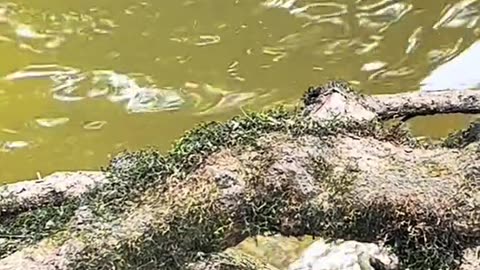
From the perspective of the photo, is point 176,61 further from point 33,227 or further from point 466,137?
point 33,227

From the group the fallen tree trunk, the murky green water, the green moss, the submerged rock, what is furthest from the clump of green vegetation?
the murky green water

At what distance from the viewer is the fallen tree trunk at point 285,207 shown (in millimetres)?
798

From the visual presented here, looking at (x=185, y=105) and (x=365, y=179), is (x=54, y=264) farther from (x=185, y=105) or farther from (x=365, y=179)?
(x=185, y=105)

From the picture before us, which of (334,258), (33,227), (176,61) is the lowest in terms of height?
(334,258)

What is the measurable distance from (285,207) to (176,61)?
146 centimetres

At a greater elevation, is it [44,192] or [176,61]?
[176,61]

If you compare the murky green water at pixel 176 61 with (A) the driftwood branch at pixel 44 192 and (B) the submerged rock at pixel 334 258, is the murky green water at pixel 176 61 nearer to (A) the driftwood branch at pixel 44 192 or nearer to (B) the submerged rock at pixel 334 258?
(B) the submerged rock at pixel 334 258

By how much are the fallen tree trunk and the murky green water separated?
1.21 m

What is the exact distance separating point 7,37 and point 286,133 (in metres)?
1.65

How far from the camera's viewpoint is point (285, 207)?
32.1 inches

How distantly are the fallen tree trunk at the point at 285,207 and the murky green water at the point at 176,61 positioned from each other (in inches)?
47.5

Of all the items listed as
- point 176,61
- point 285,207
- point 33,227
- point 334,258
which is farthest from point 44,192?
point 176,61

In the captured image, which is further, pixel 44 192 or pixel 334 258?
pixel 334 258

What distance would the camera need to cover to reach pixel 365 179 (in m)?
0.80
